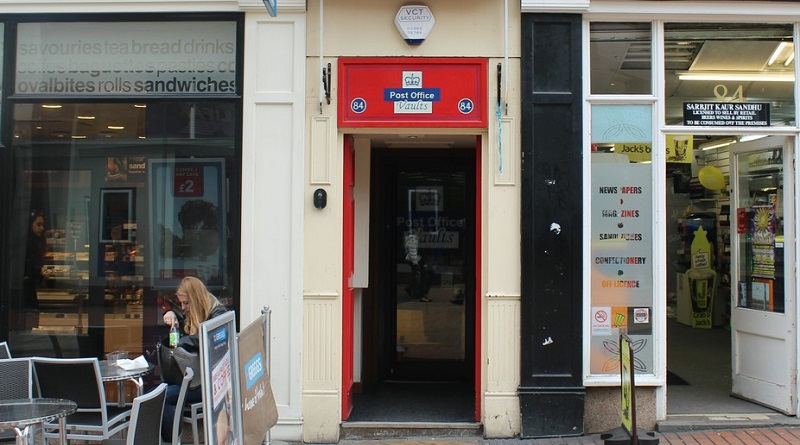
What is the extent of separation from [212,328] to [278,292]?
2164 millimetres

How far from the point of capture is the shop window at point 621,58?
6.59 m

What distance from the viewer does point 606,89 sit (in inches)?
259

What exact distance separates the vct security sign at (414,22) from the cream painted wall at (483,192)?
69 mm

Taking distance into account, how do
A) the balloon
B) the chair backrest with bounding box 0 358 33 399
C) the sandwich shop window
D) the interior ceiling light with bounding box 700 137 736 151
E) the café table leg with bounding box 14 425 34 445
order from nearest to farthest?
the café table leg with bounding box 14 425 34 445 < the chair backrest with bounding box 0 358 33 399 < the sandwich shop window < the interior ceiling light with bounding box 700 137 736 151 < the balloon

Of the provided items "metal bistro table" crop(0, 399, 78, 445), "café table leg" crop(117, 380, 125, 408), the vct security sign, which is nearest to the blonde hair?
"café table leg" crop(117, 380, 125, 408)

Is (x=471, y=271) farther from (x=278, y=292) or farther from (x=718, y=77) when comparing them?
(x=718, y=77)

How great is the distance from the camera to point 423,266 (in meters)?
8.29

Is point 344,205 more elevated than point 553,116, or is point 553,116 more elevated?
point 553,116

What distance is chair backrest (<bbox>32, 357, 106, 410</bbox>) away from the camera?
204 inches

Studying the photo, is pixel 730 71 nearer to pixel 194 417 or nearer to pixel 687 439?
pixel 687 439

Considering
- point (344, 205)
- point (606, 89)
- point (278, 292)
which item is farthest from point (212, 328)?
point (606, 89)

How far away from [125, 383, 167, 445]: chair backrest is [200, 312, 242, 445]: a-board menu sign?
1.38ft

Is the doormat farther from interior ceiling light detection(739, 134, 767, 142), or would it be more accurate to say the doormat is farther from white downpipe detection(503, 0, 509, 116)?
white downpipe detection(503, 0, 509, 116)

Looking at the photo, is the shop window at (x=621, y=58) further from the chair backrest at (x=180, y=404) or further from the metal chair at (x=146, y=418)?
the metal chair at (x=146, y=418)
